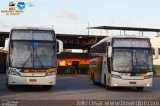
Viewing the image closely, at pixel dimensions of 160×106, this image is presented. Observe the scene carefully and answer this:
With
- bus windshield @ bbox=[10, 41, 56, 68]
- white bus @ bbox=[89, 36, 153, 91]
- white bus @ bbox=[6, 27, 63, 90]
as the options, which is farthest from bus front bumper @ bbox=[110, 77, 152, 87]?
bus windshield @ bbox=[10, 41, 56, 68]

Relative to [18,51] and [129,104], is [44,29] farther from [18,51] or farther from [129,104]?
[129,104]

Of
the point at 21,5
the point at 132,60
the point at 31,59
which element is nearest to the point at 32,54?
the point at 31,59

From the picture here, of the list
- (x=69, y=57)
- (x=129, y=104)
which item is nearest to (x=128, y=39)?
(x=129, y=104)

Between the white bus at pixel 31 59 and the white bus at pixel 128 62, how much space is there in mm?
3314

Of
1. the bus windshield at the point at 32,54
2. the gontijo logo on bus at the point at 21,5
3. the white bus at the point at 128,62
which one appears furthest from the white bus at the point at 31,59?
the gontijo logo on bus at the point at 21,5

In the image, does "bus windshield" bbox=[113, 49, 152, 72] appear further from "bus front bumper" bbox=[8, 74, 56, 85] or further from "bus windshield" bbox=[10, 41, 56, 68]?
"bus front bumper" bbox=[8, 74, 56, 85]

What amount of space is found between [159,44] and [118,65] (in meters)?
53.1

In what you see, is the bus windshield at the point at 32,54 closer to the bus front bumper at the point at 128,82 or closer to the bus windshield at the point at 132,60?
the bus front bumper at the point at 128,82

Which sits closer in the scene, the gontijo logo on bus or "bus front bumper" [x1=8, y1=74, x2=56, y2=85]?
"bus front bumper" [x1=8, y1=74, x2=56, y2=85]

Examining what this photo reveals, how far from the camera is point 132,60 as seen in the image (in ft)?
83.0

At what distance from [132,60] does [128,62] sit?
0.26 m

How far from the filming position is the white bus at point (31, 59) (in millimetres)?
23031

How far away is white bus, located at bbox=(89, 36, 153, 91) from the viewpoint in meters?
25.0

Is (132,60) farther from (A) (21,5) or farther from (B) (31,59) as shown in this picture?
(A) (21,5)
